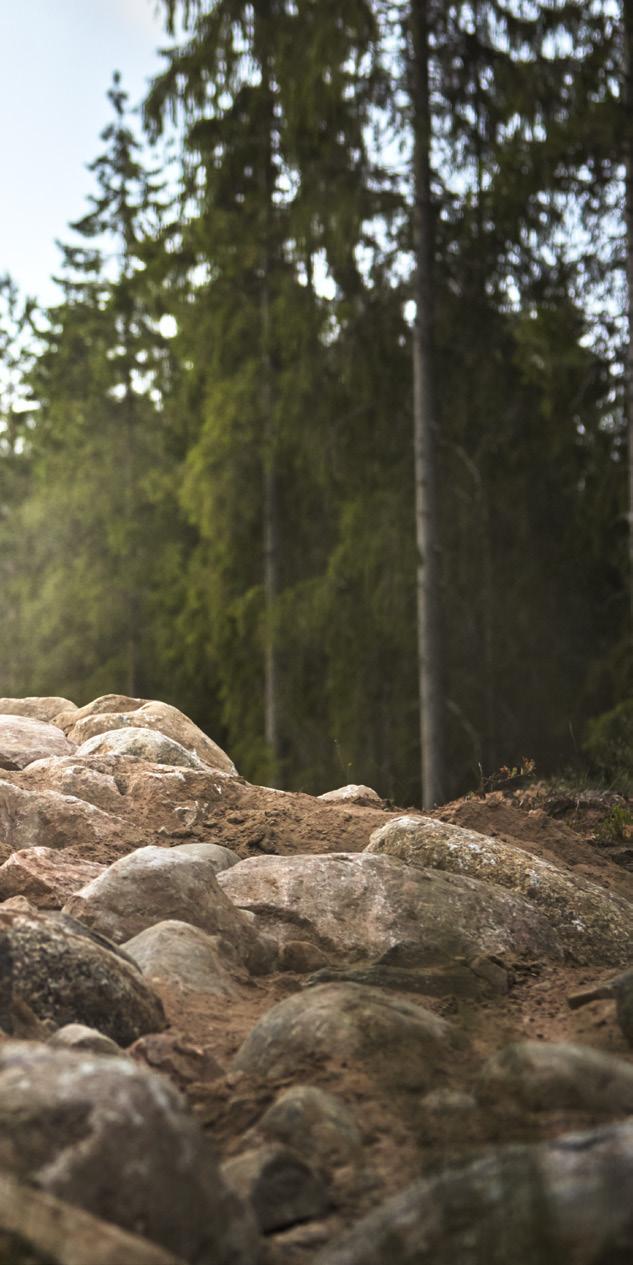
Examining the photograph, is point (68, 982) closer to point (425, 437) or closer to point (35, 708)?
point (35, 708)

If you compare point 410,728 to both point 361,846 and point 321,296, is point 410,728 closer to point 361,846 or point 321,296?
point 321,296

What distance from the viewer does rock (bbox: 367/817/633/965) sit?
4293 millimetres


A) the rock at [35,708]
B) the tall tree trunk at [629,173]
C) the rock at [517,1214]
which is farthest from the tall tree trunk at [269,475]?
the rock at [517,1214]

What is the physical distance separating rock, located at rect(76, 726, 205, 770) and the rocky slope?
130 mm

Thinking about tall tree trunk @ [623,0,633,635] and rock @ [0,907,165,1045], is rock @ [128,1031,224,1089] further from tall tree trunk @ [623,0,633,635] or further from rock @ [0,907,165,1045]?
tall tree trunk @ [623,0,633,635]

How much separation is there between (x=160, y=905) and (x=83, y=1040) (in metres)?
1.21

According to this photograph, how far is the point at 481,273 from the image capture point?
42.7ft

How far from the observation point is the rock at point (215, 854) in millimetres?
4691

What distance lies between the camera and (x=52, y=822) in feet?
16.9

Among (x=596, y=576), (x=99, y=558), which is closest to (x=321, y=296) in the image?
(x=596, y=576)

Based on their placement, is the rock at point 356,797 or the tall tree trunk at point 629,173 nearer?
the rock at point 356,797

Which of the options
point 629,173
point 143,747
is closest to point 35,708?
point 143,747

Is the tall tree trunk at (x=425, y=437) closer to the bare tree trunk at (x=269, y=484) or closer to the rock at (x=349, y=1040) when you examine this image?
the bare tree trunk at (x=269, y=484)

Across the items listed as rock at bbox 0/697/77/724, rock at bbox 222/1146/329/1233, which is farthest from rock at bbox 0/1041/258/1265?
rock at bbox 0/697/77/724
